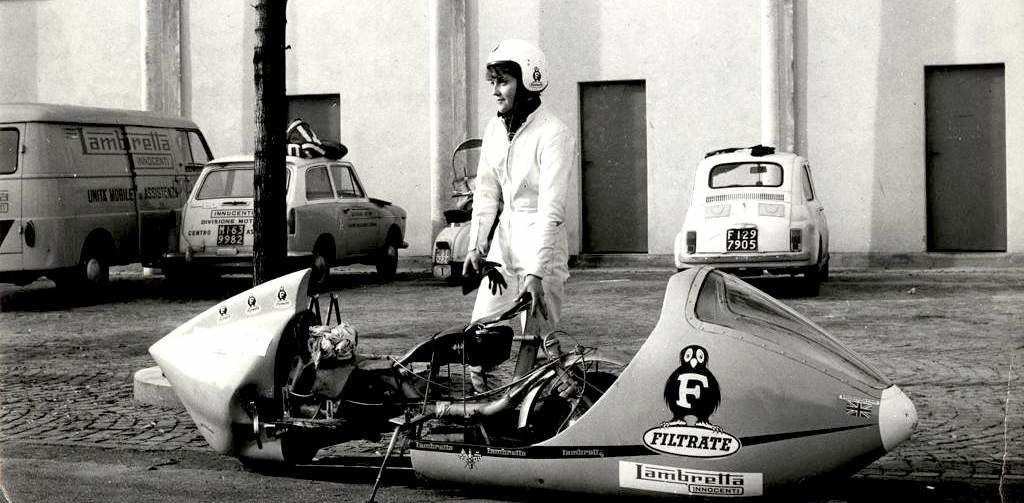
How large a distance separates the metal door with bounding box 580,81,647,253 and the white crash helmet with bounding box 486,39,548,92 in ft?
46.5

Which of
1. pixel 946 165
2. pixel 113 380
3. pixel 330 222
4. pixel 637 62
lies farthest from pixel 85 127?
pixel 946 165

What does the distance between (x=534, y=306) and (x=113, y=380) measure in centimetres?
466

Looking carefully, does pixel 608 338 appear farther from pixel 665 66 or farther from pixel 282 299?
pixel 665 66

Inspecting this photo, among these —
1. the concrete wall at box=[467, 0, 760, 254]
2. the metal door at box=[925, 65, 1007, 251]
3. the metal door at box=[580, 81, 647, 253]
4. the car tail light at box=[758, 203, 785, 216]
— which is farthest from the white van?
the metal door at box=[925, 65, 1007, 251]

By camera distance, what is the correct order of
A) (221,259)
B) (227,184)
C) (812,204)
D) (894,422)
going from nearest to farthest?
1. (894,422)
2. (812,204)
3. (221,259)
4. (227,184)

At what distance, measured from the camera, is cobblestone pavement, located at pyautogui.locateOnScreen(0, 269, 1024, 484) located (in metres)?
7.16

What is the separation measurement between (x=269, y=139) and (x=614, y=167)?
12.0m

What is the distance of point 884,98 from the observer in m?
19.1

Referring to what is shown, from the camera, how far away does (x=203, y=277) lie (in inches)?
715

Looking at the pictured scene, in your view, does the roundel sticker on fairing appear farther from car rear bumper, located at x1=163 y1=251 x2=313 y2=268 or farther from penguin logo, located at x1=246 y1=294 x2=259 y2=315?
car rear bumper, located at x1=163 y1=251 x2=313 y2=268

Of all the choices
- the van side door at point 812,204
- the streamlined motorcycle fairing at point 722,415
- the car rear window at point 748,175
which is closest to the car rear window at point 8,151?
the car rear window at point 748,175

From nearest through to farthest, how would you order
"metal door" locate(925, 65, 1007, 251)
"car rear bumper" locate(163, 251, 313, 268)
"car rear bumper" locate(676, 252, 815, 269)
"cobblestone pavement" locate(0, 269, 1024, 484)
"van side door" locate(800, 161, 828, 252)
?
1. "cobblestone pavement" locate(0, 269, 1024, 484)
2. "car rear bumper" locate(676, 252, 815, 269)
3. "van side door" locate(800, 161, 828, 252)
4. "car rear bumper" locate(163, 251, 313, 268)
5. "metal door" locate(925, 65, 1007, 251)

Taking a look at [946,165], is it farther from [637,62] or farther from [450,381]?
[450,381]

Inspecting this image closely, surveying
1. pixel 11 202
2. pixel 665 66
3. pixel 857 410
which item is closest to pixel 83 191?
pixel 11 202
